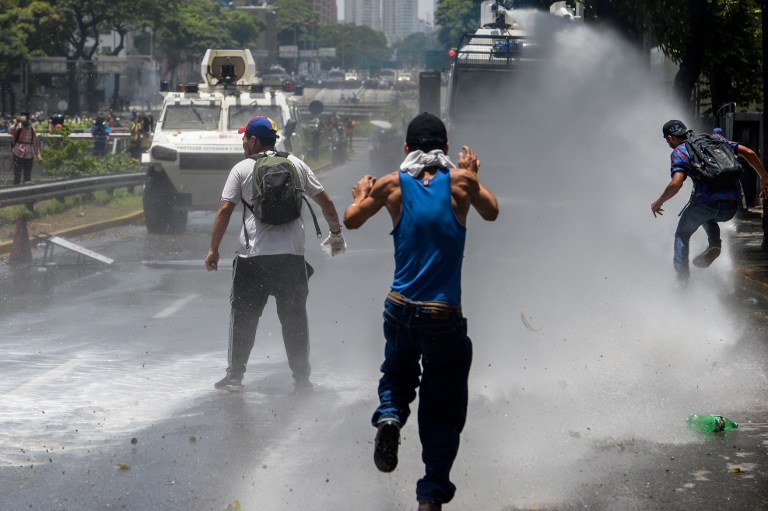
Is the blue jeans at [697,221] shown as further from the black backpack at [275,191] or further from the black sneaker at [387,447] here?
the black sneaker at [387,447]

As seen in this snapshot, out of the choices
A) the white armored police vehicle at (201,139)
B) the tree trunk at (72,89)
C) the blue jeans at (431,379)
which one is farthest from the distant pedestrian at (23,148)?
the tree trunk at (72,89)

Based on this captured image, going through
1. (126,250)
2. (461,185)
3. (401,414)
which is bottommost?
(126,250)

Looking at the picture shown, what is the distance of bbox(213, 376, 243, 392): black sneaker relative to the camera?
26.2 feet

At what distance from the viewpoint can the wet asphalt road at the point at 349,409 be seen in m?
5.64

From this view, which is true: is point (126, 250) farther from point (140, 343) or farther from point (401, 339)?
point (401, 339)

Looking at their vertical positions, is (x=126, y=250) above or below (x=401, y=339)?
below

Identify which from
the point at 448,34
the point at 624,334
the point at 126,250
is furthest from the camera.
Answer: the point at 448,34

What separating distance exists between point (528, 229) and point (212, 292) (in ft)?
26.3

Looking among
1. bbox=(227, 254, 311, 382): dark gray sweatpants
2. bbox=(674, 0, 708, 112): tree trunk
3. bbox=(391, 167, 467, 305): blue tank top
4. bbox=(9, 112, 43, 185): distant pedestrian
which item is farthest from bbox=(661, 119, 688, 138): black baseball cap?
bbox=(9, 112, 43, 185): distant pedestrian

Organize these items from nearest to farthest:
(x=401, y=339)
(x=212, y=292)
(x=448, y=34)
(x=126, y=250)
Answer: (x=401, y=339) → (x=212, y=292) → (x=126, y=250) → (x=448, y=34)

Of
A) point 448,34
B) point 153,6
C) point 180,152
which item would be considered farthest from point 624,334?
point 448,34

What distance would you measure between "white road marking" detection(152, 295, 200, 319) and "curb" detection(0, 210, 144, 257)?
5.24 metres

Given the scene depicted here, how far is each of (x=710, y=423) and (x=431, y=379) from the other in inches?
89.2

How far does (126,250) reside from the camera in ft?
58.6
